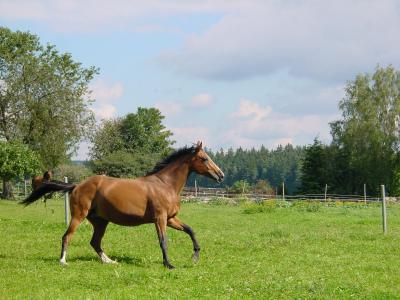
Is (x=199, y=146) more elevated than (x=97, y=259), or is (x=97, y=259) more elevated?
(x=199, y=146)

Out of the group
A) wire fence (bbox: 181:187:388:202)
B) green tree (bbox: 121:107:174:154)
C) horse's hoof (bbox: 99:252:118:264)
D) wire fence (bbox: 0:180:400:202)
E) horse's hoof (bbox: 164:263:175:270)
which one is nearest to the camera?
horse's hoof (bbox: 164:263:175:270)

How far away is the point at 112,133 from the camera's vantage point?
9612 cm

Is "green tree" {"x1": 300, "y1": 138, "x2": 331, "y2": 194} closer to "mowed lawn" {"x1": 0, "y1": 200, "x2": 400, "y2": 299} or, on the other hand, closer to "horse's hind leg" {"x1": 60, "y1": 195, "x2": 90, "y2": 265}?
"mowed lawn" {"x1": 0, "y1": 200, "x2": 400, "y2": 299}

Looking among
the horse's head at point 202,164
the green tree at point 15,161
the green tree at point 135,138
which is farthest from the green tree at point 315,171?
the horse's head at point 202,164

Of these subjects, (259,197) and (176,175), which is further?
(259,197)

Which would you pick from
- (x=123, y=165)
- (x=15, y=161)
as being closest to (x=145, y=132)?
(x=123, y=165)

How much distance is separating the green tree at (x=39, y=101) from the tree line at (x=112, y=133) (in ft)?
0.30

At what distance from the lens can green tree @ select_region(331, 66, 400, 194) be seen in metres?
75.3

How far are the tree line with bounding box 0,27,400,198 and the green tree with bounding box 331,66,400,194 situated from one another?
12 centimetres

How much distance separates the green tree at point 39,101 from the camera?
58.0 m

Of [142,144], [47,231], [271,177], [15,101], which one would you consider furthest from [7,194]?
[271,177]

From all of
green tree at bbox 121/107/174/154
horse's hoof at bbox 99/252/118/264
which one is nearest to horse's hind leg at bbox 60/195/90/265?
horse's hoof at bbox 99/252/118/264

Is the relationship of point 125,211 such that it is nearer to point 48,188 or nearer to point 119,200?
point 119,200

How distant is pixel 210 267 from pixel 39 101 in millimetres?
49767
